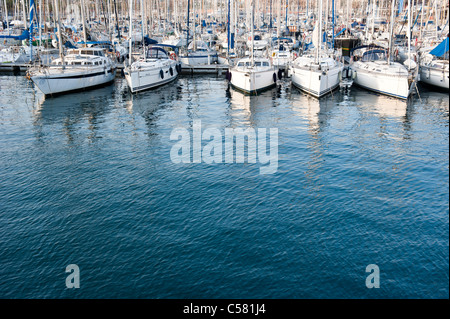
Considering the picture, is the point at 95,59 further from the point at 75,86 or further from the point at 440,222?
the point at 440,222

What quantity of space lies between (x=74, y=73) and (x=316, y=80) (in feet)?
98.4

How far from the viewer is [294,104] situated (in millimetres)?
50750

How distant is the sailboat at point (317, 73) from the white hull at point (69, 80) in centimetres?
2643

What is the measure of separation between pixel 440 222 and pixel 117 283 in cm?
1692

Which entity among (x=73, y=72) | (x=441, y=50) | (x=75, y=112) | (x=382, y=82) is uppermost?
(x=441, y=50)

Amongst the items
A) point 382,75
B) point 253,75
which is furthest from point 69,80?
point 382,75

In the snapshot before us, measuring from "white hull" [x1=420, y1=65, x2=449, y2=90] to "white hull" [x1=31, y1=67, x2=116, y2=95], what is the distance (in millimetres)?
42608

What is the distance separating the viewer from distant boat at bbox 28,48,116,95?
5209cm

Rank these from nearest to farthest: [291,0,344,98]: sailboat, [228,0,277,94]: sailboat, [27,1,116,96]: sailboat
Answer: [291,0,344,98]: sailboat < [27,1,116,96]: sailboat < [228,0,277,94]: sailboat

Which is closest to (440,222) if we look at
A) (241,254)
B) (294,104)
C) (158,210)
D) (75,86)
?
(241,254)

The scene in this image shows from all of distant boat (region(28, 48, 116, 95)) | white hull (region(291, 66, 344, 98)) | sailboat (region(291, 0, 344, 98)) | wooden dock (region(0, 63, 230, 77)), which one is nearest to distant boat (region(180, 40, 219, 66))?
wooden dock (region(0, 63, 230, 77))

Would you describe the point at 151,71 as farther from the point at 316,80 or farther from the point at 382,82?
the point at 382,82

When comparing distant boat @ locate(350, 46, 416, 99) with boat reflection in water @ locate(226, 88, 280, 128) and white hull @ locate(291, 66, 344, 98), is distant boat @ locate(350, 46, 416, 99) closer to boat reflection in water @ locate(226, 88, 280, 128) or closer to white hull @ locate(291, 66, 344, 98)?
white hull @ locate(291, 66, 344, 98)

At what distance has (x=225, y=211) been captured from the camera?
976 inches
